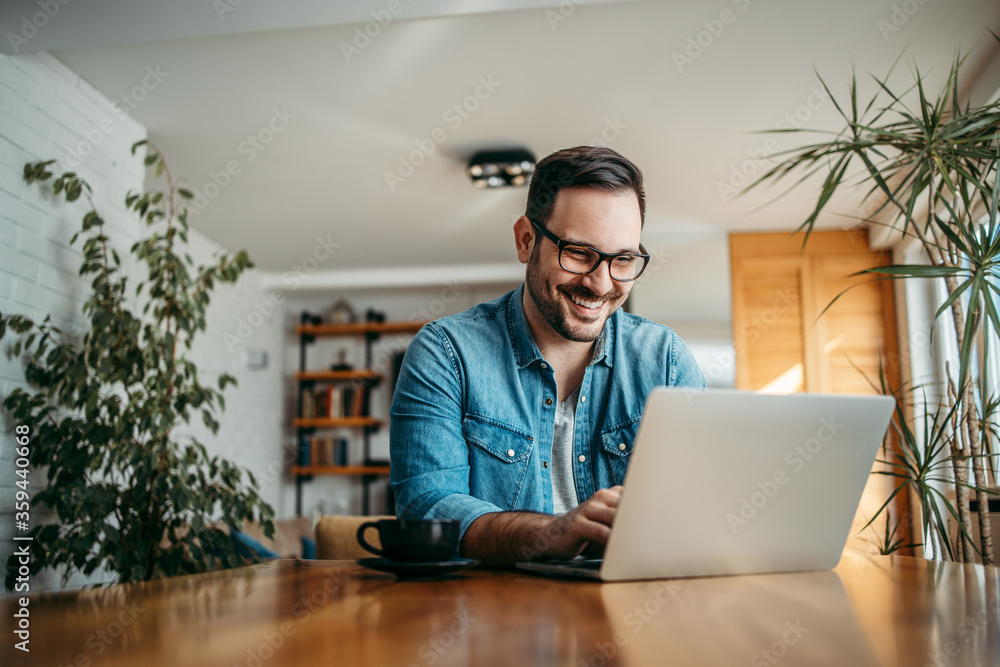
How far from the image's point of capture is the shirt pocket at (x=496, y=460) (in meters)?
1.32

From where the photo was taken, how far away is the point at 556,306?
1.43m

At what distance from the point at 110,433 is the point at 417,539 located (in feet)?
7.04

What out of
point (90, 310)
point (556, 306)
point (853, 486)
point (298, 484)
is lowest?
point (298, 484)

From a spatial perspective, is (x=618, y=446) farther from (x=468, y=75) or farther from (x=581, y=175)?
(x=468, y=75)

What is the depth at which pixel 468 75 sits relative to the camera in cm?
314

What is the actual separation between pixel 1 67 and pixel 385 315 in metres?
4.25

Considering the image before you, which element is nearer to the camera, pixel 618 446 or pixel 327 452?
pixel 618 446

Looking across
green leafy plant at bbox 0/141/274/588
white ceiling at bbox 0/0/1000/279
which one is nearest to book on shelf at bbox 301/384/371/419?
white ceiling at bbox 0/0/1000/279

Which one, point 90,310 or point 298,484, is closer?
point 90,310

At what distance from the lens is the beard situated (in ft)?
4.61

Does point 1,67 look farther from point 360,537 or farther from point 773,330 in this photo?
point 773,330

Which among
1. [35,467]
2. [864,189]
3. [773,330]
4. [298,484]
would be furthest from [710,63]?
[298,484]

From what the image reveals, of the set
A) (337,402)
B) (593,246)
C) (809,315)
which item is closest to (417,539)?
(593,246)

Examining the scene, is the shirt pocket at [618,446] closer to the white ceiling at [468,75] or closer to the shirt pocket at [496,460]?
the shirt pocket at [496,460]
